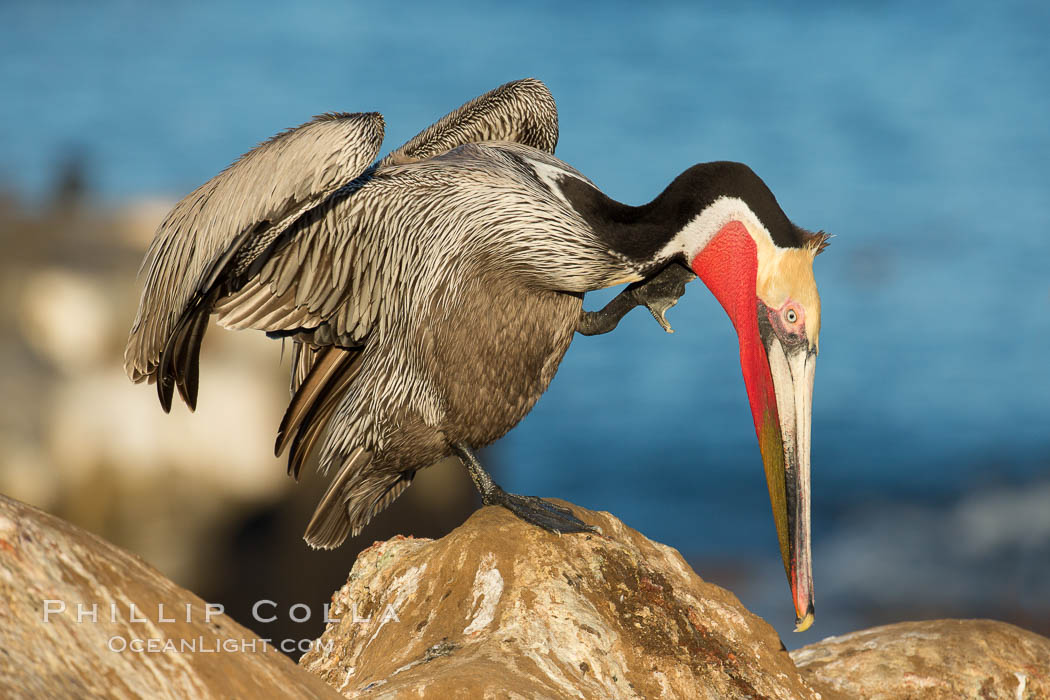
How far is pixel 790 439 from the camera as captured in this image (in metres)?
4.50

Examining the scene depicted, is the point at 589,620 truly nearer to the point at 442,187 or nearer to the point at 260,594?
the point at 442,187

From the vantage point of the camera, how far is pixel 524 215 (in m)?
5.06

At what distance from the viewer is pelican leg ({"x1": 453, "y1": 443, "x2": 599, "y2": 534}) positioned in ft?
16.2

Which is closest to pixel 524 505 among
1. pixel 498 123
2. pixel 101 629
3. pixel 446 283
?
pixel 446 283

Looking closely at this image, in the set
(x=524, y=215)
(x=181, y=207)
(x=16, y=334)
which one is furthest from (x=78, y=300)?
(x=524, y=215)

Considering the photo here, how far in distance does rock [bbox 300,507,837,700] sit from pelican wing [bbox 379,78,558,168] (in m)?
2.46

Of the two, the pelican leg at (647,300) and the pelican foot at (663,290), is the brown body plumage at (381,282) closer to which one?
the pelican leg at (647,300)

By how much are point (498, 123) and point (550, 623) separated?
10.8 ft

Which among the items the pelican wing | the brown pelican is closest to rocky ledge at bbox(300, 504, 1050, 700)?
the brown pelican

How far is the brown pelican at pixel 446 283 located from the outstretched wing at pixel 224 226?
0.01m

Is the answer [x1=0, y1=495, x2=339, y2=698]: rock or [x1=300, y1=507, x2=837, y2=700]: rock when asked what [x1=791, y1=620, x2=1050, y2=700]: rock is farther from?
[x1=0, y1=495, x2=339, y2=698]: rock

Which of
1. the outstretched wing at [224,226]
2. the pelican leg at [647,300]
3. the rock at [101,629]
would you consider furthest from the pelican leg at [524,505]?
the rock at [101,629]

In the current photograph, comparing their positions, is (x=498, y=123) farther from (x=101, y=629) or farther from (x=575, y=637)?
(x=101, y=629)

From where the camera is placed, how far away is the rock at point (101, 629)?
8.89 ft
